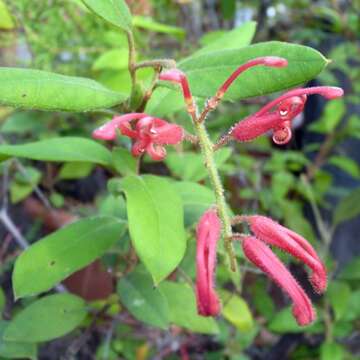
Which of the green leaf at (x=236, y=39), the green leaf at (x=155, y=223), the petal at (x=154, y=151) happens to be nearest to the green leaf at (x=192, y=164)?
the green leaf at (x=236, y=39)

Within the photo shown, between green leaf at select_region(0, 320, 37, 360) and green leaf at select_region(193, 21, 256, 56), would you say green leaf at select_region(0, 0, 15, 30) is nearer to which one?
green leaf at select_region(193, 21, 256, 56)

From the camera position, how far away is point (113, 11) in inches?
29.7

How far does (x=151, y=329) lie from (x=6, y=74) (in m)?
1.00

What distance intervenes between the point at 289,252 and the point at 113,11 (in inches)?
15.0

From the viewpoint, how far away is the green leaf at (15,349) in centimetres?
89

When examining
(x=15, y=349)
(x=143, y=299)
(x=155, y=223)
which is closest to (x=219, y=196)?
(x=155, y=223)

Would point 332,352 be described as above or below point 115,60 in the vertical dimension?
below

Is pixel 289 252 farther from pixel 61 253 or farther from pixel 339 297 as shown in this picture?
pixel 339 297

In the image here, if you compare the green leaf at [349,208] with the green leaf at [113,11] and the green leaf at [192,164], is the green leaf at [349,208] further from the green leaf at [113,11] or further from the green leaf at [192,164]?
the green leaf at [113,11]

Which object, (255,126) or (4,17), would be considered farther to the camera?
(4,17)

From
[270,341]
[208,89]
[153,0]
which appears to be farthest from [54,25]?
[270,341]

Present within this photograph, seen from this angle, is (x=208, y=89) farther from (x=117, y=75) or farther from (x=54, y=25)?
(x=54, y=25)

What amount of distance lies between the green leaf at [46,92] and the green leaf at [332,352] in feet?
3.04

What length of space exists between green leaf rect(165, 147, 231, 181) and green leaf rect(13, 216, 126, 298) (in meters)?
0.28
